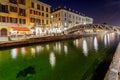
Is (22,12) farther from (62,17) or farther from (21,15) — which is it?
(62,17)

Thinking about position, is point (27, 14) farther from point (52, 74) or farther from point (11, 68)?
point (52, 74)

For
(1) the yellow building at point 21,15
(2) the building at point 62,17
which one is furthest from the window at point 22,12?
(2) the building at point 62,17

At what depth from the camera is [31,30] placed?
47.9 m

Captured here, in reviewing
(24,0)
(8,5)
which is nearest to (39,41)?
(8,5)

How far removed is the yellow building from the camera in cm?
3774

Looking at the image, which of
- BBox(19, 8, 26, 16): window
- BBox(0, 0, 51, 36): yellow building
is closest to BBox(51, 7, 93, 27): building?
BBox(0, 0, 51, 36): yellow building

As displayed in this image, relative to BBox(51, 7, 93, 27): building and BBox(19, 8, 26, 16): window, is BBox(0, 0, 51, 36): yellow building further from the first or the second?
BBox(51, 7, 93, 27): building

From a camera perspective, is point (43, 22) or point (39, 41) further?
point (43, 22)

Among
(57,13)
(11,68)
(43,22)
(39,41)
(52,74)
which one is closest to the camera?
(52,74)

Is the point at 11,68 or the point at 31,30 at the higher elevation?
the point at 31,30

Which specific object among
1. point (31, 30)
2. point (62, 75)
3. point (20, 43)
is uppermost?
point (31, 30)

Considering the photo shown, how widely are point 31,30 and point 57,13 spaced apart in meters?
38.1

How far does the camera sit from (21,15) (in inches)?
1720

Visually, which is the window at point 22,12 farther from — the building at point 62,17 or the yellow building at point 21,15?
the building at point 62,17
